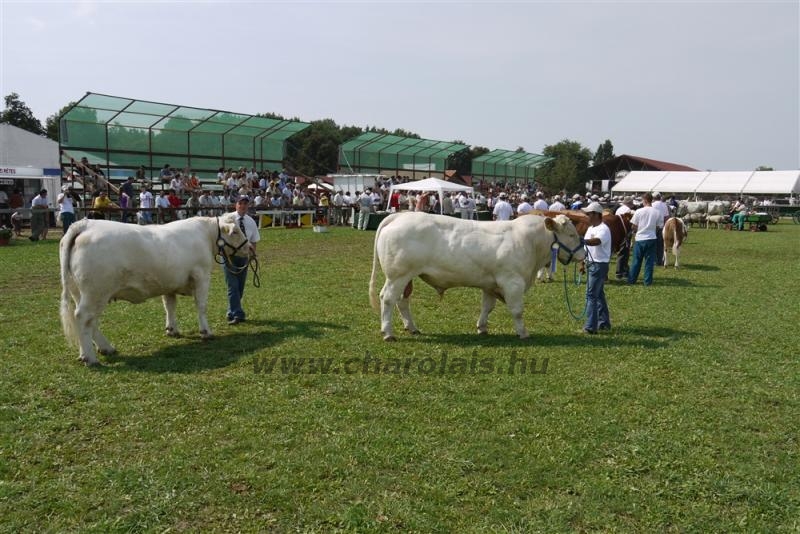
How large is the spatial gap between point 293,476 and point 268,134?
33624mm

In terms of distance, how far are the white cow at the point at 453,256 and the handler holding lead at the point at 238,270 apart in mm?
2156

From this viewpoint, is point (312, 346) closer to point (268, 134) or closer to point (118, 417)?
point (118, 417)


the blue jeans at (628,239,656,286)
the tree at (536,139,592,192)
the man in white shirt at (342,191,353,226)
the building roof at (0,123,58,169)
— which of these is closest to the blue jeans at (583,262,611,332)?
the blue jeans at (628,239,656,286)

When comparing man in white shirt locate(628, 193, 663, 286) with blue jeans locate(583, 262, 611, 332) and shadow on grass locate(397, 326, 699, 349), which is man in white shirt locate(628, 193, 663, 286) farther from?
blue jeans locate(583, 262, 611, 332)

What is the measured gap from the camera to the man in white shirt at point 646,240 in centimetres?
1392

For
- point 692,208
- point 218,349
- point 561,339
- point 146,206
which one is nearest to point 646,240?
point 561,339

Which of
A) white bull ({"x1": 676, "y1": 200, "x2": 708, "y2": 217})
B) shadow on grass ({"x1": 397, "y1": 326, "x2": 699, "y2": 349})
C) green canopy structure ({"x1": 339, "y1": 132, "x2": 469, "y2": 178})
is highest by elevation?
green canopy structure ({"x1": 339, "y1": 132, "x2": 469, "y2": 178})

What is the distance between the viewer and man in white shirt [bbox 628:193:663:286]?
548 inches

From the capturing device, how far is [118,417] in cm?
564

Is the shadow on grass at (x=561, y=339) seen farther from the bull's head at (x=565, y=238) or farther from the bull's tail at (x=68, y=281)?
the bull's tail at (x=68, y=281)

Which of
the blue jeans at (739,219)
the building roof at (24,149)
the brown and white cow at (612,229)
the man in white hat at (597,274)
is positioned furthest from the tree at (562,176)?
the man in white hat at (597,274)

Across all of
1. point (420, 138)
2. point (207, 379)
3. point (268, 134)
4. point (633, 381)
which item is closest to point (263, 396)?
point (207, 379)

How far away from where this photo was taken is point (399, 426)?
5.53 m

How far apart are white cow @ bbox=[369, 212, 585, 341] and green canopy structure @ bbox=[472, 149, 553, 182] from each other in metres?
46.4
